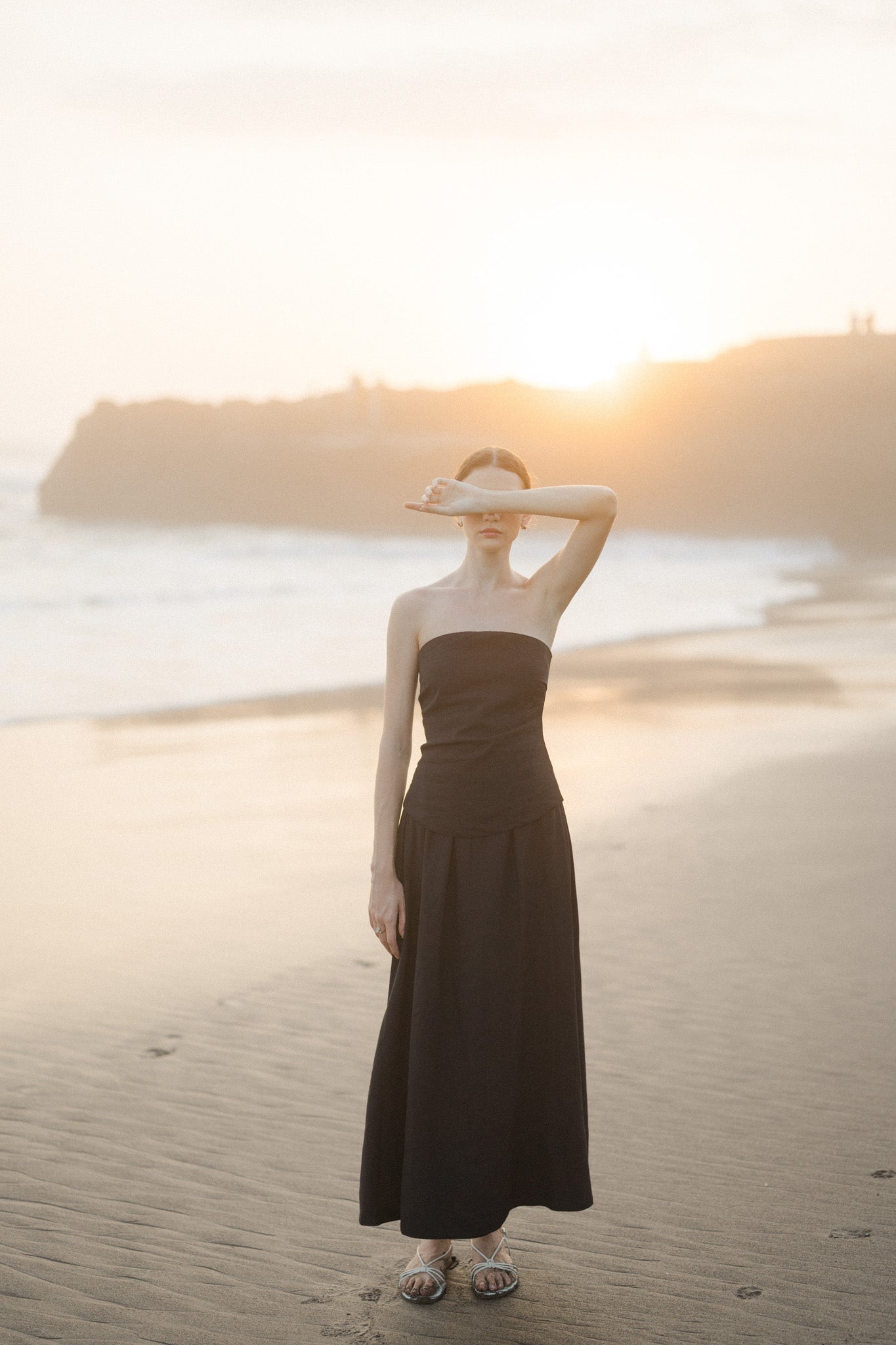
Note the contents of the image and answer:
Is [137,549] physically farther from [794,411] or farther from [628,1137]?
[794,411]

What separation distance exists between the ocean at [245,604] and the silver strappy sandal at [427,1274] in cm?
933

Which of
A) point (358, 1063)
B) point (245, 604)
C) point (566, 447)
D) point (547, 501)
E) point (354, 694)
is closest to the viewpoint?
point (547, 501)

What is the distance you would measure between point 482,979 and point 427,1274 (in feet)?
2.71

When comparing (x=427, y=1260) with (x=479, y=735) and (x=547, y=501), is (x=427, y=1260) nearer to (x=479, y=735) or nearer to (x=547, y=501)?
(x=479, y=735)

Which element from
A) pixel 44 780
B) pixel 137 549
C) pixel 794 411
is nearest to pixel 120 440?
pixel 794 411

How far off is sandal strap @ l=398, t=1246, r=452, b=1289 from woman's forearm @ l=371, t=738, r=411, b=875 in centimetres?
104

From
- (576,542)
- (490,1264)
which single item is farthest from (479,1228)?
(576,542)

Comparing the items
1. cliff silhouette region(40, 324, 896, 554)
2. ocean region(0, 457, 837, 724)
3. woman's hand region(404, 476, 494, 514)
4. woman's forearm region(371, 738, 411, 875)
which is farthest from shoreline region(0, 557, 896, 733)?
cliff silhouette region(40, 324, 896, 554)

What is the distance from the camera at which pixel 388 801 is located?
10.3 feet

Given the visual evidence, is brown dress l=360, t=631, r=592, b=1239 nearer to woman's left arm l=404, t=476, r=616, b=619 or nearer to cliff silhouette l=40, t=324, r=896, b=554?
woman's left arm l=404, t=476, r=616, b=619

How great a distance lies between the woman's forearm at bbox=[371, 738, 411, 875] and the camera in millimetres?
3100

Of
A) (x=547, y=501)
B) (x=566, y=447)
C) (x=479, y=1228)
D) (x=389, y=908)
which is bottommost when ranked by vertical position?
(x=479, y=1228)

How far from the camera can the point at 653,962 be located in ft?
17.7

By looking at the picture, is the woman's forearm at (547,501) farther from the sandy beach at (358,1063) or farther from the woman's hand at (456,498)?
the sandy beach at (358,1063)
